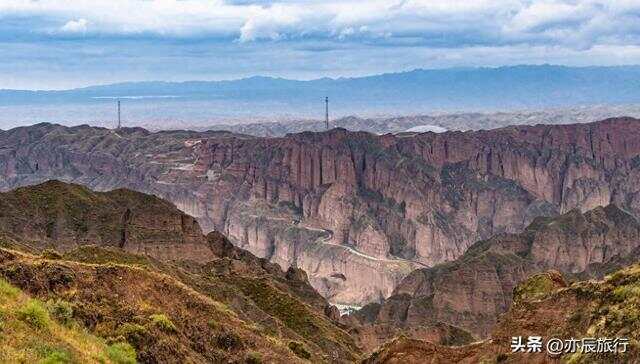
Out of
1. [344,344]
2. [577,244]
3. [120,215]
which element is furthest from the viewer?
[577,244]

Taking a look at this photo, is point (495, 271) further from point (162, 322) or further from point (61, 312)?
point (61, 312)

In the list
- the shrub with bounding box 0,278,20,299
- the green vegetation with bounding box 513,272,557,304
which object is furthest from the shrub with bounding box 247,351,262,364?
the green vegetation with bounding box 513,272,557,304

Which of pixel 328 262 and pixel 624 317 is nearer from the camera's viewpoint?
pixel 624 317

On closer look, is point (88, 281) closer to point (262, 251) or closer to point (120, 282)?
point (120, 282)

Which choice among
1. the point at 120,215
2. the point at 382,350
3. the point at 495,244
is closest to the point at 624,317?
the point at 382,350

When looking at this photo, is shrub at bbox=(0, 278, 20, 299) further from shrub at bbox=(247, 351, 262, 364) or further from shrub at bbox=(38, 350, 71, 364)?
shrub at bbox=(247, 351, 262, 364)
